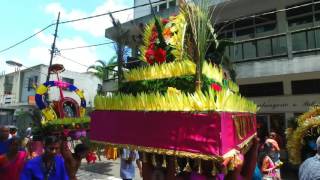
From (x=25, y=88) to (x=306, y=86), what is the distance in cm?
3011

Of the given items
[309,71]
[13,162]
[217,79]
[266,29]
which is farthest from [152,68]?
[266,29]

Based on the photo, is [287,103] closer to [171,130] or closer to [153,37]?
[153,37]

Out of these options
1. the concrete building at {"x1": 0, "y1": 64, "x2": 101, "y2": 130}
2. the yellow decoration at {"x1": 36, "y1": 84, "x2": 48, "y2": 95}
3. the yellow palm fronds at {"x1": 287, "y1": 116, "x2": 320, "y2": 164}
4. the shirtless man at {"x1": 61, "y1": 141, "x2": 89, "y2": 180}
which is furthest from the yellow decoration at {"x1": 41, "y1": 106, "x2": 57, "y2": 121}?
the concrete building at {"x1": 0, "y1": 64, "x2": 101, "y2": 130}

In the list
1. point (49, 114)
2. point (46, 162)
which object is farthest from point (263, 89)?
point (46, 162)

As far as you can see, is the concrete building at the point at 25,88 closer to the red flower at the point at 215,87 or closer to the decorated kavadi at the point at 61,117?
the decorated kavadi at the point at 61,117

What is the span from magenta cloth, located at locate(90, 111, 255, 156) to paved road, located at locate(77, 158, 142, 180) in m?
7.88

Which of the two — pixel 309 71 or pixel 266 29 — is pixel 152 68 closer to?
pixel 309 71

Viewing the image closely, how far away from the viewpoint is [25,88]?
34000mm

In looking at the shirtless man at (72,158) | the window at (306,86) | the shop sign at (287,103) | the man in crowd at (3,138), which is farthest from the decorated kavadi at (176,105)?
the window at (306,86)

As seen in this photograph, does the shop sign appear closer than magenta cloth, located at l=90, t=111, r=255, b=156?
No

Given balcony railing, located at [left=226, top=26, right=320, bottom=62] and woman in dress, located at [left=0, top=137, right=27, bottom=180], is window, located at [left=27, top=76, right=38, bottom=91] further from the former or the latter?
woman in dress, located at [left=0, top=137, right=27, bottom=180]

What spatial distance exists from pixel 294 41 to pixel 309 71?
5.11 ft

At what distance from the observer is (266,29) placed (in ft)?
42.8

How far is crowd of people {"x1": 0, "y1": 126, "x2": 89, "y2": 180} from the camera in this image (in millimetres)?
3576
